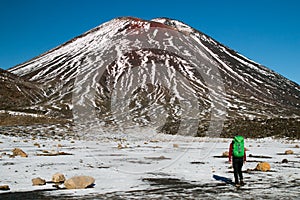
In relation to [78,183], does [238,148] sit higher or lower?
higher

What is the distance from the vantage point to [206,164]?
2164 centimetres

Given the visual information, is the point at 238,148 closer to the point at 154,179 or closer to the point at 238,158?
the point at 238,158

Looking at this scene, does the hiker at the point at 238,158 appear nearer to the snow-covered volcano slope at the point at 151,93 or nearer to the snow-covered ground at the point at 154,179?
the snow-covered ground at the point at 154,179

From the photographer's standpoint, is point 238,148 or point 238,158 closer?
point 238,158

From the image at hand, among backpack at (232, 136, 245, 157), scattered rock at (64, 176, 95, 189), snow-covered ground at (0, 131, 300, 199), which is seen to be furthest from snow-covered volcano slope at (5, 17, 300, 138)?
scattered rock at (64, 176, 95, 189)

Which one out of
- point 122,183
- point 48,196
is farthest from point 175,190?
point 48,196

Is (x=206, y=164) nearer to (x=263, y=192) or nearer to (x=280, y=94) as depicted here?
(x=263, y=192)

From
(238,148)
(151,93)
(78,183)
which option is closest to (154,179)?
(78,183)

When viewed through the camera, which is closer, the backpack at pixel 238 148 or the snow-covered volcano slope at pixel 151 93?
the backpack at pixel 238 148

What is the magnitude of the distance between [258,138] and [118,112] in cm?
7943

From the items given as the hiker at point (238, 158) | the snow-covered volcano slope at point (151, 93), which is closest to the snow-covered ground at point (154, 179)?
the hiker at point (238, 158)

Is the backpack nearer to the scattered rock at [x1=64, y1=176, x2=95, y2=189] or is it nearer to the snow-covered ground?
the snow-covered ground

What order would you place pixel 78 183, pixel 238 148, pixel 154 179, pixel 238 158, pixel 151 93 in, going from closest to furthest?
pixel 78 183, pixel 238 158, pixel 238 148, pixel 154 179, pixel 151 93

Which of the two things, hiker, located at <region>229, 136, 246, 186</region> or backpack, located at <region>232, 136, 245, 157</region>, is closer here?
hiker, located at <region>229, 136, 246, 186</region>
